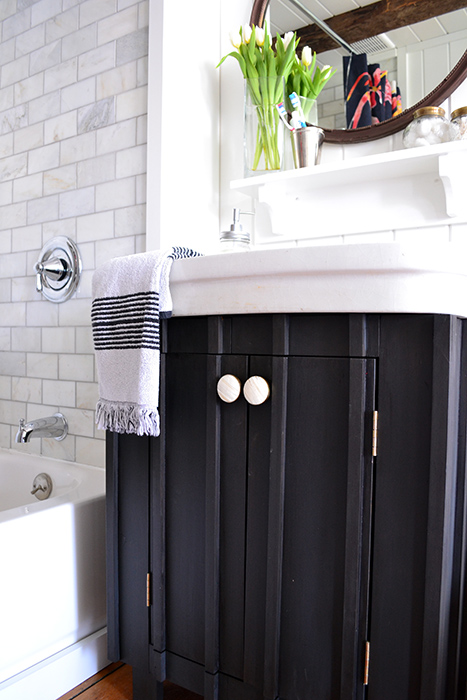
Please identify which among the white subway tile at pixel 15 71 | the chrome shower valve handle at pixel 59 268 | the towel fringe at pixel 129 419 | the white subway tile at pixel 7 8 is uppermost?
the white subway tile at pixel 7 8

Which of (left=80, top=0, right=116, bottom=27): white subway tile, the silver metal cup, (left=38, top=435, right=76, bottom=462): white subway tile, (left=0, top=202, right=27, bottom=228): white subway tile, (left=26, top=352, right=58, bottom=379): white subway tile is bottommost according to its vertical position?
(left=38, top=435, right=76, bottom=462): white subway tile

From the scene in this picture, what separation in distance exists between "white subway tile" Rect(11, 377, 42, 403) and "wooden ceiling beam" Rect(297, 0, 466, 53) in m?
1.51

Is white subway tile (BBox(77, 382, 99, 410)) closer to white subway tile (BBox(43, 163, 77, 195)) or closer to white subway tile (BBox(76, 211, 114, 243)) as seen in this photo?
white subway tile (BBox(76, 211, 114, 243))

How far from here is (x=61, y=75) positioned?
201 centimetres

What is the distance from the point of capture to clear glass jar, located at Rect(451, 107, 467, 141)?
126 cm

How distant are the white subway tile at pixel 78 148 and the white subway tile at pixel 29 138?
140 millimetres

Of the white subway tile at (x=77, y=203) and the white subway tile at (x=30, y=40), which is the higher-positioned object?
the white subway tile at (x=30, y=40)

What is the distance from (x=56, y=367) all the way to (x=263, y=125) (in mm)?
1140

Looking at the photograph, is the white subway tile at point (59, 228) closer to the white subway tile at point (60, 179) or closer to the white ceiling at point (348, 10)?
the white subway tile at point (60, 179)

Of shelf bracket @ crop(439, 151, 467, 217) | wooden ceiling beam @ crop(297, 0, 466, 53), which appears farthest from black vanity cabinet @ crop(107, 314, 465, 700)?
wooden ceiling beam @ crop(297, 0, 466, 53)

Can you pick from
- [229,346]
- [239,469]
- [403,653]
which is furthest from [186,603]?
[229,346]

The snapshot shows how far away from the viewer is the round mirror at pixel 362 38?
4.42 ft

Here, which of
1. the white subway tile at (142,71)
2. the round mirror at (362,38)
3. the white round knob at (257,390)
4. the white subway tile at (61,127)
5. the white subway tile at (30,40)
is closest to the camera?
the white round knob at (257,390)

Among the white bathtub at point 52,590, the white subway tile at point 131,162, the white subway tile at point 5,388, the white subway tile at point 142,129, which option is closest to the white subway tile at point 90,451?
the white bathtub at point 52,590
